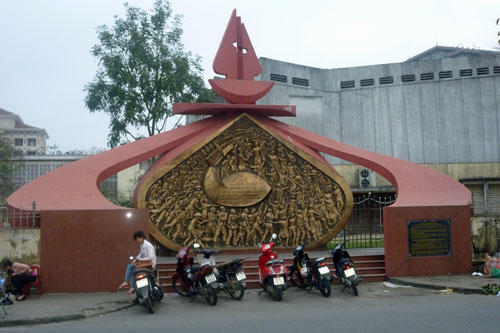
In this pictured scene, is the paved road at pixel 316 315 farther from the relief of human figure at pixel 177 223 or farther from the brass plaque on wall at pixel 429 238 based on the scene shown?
the relief of human figure at pixel 177 223

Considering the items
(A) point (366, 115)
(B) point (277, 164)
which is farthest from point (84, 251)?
(A) point (366, 115)

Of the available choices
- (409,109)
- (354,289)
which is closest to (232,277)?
(354,289)

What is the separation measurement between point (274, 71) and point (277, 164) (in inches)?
443

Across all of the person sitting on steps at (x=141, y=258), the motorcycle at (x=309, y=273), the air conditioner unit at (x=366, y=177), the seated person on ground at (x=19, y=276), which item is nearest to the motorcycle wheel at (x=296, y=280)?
the motorcycle at (x=309, y=273)

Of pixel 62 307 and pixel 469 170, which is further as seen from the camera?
pixel 469 170

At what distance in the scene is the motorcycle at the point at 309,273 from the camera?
8.70 m

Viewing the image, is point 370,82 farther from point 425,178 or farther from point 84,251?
point 84,251

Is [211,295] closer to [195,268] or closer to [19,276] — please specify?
[195,268]

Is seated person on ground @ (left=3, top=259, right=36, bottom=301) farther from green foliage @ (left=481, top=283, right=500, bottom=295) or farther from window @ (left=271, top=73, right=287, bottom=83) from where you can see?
window @ (left=271, top=73, right=287, bottom=83)

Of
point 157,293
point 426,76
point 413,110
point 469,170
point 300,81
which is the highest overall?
point 426,76

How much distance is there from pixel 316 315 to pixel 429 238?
4.72 m

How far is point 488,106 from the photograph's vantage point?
2339 cm

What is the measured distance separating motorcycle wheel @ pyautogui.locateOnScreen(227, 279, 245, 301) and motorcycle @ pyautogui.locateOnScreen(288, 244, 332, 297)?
1146 millimetres

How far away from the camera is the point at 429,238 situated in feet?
35.5
